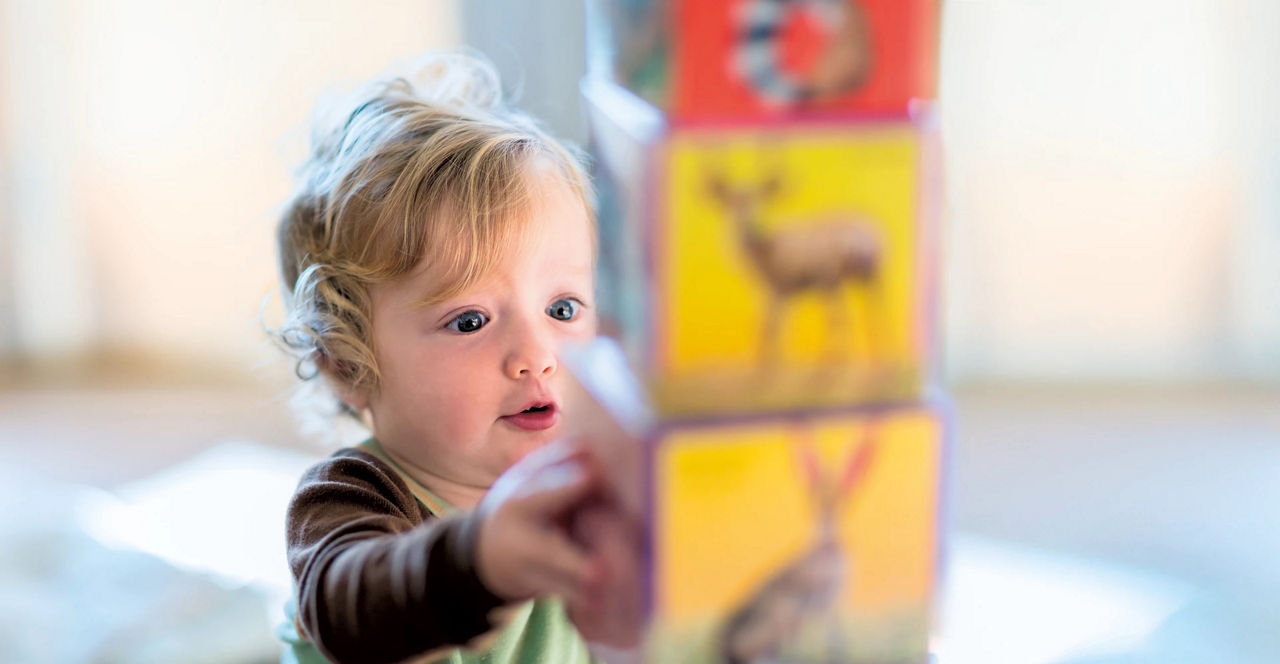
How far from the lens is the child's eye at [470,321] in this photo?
83 centimetres

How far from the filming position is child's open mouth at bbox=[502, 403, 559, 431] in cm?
83

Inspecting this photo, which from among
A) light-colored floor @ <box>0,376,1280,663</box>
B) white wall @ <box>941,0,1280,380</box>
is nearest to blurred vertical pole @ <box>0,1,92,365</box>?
light-colored floor @ <box>0,376,1280,663</box>

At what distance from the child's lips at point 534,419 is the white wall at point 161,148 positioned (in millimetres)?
1629

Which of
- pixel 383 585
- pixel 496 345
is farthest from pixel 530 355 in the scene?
pixel 383 585

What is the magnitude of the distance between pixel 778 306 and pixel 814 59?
83 mm

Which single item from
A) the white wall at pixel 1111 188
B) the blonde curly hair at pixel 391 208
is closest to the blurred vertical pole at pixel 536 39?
the white wall at pixel 1111 188

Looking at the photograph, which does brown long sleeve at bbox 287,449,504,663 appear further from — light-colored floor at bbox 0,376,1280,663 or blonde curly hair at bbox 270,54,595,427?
light-colored floor at bbox 0,376,1280,663

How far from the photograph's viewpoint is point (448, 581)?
55cm

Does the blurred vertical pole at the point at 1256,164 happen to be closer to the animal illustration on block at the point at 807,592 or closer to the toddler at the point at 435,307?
the toddler at the point at 435,307

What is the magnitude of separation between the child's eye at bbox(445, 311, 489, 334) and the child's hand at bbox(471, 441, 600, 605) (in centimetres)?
30

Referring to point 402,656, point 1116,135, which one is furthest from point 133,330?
point 402,656

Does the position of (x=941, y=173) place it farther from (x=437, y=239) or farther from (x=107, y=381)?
(x=107, y=381)

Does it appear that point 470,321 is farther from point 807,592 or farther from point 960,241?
point 960,241

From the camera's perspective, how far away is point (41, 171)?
8.12ft
